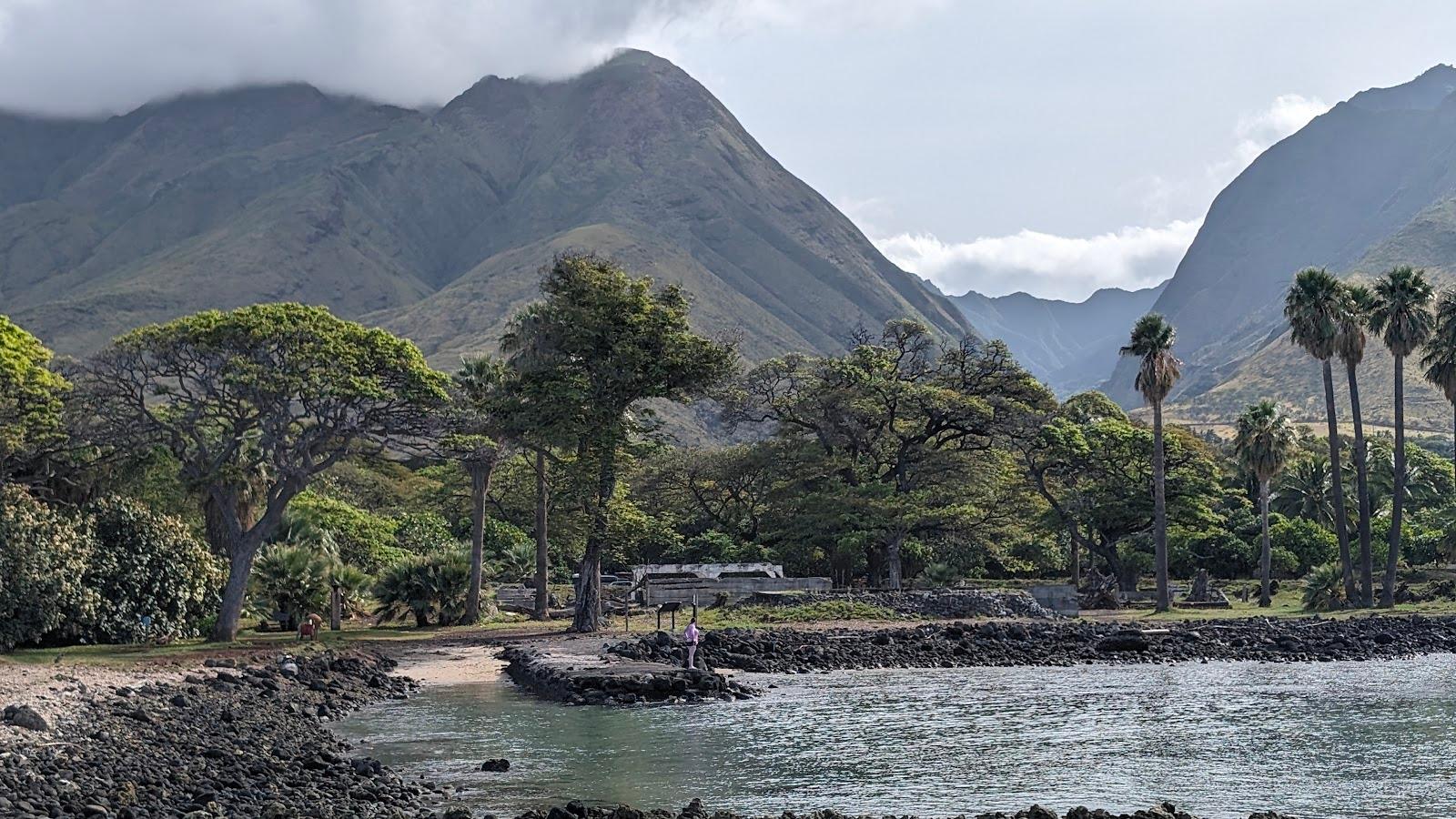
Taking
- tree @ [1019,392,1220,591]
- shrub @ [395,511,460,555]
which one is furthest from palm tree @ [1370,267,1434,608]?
shrub @ [395,511,460,555]

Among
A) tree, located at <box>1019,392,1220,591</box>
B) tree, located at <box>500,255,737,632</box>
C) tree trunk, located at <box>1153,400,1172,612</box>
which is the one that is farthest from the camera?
tree, located at <box>1019,392,1220,591</box>

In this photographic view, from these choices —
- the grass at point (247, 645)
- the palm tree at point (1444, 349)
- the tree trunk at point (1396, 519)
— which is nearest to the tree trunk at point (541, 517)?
the grass at point (247, 645)

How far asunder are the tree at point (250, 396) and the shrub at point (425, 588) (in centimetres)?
770

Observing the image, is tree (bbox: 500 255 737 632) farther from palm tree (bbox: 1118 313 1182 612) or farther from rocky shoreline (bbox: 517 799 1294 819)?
rocky shoreline (bbox: 517 799 1294 819)

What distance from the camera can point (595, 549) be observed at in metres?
42.7

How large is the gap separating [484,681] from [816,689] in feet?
25.6

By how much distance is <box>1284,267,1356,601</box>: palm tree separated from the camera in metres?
52.8

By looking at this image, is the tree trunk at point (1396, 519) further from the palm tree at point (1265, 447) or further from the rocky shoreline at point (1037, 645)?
the rocky shoreline at point (1037, 645)

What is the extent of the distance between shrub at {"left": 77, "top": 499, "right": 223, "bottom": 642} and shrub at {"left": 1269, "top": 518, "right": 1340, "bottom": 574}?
49573 millimetres

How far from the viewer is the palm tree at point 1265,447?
55156 millimetres

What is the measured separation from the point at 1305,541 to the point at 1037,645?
100 feet

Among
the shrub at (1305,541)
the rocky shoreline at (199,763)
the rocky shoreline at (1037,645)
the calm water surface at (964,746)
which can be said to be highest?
the shrub at (1305,541)

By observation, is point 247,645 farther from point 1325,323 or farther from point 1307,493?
point 1307,493

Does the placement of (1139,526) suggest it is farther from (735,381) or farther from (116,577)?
(116,577)
